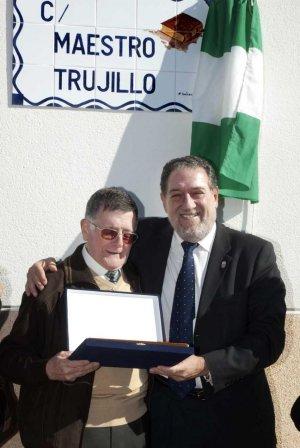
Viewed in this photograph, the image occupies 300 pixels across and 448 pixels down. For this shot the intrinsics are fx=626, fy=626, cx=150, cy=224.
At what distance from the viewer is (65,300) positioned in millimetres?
2570

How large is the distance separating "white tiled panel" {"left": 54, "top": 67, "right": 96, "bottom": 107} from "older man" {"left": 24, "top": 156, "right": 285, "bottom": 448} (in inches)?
48.3

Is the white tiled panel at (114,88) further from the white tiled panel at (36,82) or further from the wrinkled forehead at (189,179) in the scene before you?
the wrinkled forehead at (189,179)

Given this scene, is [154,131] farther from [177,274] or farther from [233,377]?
[233,377]

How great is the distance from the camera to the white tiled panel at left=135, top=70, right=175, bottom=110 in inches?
163

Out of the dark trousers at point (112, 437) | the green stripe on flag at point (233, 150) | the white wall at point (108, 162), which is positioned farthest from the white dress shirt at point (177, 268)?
the white wall at point (108, 162)

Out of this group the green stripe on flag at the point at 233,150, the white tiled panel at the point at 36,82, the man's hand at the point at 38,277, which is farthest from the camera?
the white tiled panel at the point at 36,82

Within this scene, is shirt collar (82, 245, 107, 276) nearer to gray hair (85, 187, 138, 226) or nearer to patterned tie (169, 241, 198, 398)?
gray hair (85, 187, 138, 226)

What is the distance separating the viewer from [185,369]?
2.54m

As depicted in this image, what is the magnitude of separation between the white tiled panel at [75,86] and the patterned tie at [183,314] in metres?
1.61

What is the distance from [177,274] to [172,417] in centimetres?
68

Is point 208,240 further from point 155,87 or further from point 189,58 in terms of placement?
point 189,58

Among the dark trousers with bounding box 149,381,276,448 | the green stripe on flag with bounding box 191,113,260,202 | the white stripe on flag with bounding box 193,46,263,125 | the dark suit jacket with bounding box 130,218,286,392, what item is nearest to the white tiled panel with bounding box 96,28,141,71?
the white stripe on flag with bounding box 193,46,263,125

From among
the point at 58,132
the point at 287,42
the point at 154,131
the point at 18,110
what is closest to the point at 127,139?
the point at 154,131

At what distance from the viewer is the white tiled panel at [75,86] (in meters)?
4.05
